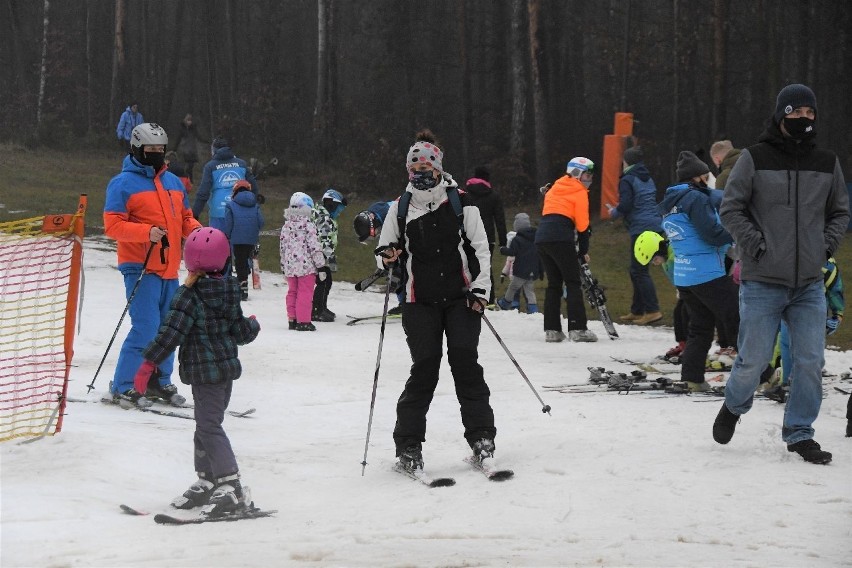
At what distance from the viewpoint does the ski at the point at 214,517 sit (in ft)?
21.0

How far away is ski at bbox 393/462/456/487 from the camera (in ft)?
24.0

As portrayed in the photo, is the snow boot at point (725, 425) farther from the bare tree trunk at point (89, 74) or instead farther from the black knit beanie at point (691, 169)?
the bare tree trunk at point (89, 74)

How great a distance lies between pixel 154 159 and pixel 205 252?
103 inches

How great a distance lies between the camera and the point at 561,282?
13523mm

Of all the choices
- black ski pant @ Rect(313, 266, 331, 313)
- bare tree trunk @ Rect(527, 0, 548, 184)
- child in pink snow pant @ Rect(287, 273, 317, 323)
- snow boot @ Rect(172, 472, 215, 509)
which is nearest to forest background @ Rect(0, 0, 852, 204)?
bare tree trunk @ Rect(527, 0, 548, 184)

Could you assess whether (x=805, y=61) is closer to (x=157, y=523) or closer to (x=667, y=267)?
(x=667, y=267)

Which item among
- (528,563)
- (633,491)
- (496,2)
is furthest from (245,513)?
(496,2)

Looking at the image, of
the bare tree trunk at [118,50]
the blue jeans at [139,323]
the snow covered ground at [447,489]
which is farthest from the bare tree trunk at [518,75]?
the blue jeans at [139,323]

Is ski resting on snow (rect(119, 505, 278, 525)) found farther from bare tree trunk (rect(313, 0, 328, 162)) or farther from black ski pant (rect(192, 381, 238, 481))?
bare tree trunk (rect(313, 0, 328, 162))

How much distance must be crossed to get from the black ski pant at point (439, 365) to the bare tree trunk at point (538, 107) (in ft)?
70.5

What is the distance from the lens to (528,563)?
18.9 ft

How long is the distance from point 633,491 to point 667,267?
171 inches

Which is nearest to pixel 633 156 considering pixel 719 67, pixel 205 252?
pixel 205 252

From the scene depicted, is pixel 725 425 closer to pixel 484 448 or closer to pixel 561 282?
pixel 484 448
